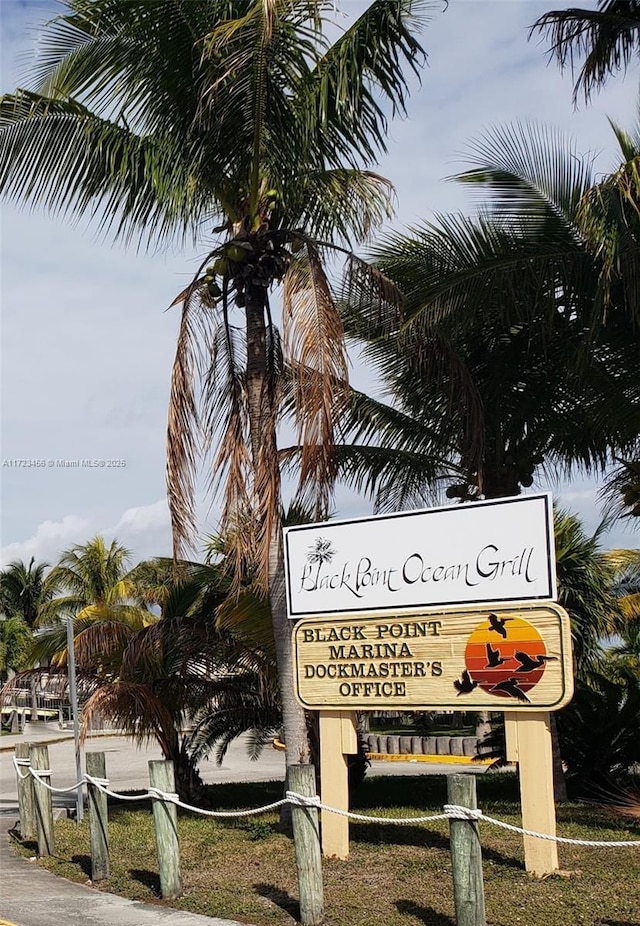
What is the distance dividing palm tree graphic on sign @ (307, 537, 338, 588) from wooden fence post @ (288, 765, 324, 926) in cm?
268

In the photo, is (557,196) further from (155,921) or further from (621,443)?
(155,921)

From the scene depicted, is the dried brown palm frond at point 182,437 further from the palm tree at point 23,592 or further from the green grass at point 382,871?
the palm tree at point 23,592

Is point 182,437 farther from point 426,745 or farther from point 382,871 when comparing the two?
point 426,745

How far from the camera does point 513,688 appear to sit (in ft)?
29.9

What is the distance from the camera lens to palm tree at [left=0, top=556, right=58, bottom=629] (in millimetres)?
57062

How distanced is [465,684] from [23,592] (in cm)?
5134

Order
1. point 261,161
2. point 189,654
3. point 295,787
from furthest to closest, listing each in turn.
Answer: point 189,654 → point 261,161 → point 295,787

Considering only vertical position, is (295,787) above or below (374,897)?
above

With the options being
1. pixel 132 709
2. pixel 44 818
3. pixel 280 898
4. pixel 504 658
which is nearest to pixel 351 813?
pixel 280 898

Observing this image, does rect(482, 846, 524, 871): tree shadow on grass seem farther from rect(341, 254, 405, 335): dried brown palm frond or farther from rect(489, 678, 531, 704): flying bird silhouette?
rect(341, 254, 405, 335): dried brown palm frond

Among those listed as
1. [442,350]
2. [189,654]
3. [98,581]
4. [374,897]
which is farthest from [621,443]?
[98,581]

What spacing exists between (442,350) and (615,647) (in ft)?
95.8

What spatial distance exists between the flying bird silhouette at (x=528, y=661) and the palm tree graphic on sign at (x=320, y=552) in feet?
6.97

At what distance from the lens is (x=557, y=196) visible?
40.4ft
